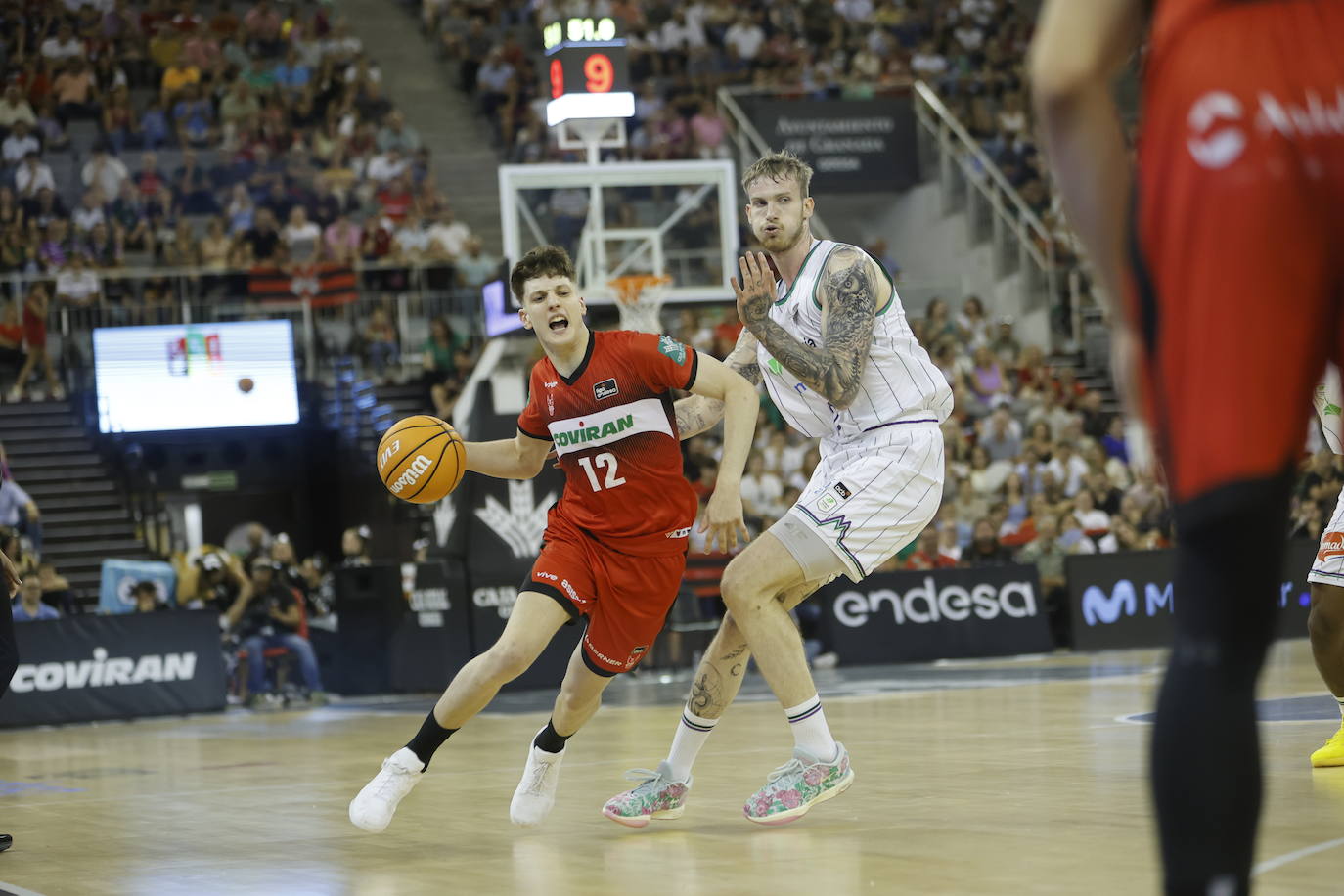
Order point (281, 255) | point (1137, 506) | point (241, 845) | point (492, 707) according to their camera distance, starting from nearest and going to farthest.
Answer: point (241, 845) < point (492, 707) < point (1137, 506) < point (281, 255)

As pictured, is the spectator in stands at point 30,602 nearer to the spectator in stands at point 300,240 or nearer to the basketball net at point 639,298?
the basketball net at point 639,298

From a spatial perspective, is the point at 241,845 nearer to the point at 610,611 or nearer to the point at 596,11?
the point at 610,611

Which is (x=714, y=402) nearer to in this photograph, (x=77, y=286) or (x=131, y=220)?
(x=77, y=286)

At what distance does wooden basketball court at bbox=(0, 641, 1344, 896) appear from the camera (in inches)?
195

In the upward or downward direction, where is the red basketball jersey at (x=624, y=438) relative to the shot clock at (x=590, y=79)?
downward

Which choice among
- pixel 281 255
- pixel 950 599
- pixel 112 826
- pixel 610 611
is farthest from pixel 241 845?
pixel 281 255

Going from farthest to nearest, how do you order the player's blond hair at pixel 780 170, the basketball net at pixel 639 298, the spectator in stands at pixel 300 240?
the spectator in stands at pixel 300 240 → the basketball net at pixel 639 298 → the player's blond hair at pixel 780 170

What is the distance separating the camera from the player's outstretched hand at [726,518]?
5852 mm

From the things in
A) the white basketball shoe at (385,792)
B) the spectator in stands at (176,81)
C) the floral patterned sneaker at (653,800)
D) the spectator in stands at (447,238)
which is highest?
the spectator in stands at (176,81)

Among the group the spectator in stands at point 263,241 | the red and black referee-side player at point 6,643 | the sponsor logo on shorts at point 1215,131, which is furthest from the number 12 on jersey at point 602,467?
the spectator in stands at point 263,241

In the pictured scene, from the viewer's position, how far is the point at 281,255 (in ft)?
70.2

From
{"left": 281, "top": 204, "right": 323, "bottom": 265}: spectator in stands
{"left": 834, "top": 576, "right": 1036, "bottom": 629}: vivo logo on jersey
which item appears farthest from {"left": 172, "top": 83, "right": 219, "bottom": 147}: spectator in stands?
{"left": 834, "top": 576, "right": 1036, "bottom": 629}: vivo logo on jersey

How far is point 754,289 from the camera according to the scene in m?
5.64

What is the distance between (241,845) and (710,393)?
2.42 meters
